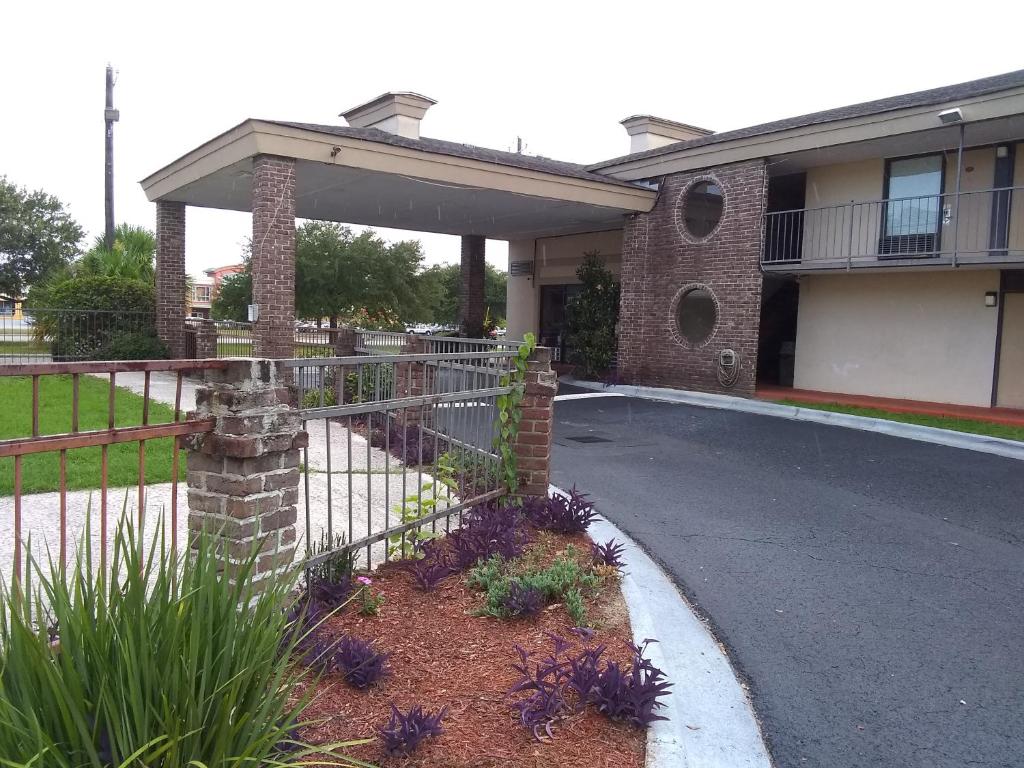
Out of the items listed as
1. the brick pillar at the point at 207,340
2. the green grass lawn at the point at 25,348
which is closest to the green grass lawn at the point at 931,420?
the brick pillar at the point at 207,340

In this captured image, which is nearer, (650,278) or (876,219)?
(876,219)

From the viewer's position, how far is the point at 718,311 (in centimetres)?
1571

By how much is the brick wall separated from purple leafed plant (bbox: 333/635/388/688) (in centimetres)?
1285

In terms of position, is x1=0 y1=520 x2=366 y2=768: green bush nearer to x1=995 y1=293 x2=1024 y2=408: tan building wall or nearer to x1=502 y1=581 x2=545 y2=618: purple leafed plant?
x1=502 y1=581 x2=545 y2=618: purple leafed plant

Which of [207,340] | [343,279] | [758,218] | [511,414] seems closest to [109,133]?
[343,279]

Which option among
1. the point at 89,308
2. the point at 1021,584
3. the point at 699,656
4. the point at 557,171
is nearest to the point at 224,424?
the point at 699,656

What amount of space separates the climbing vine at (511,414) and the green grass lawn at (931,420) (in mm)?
8108

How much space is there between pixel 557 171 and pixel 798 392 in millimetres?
6712

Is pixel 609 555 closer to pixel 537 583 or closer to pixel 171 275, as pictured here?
pixel 537 583

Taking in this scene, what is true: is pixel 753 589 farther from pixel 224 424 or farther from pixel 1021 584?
pixel 224 424

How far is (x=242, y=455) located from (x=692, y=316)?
596 inches

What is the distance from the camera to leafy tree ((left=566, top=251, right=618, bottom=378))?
18.1 meters

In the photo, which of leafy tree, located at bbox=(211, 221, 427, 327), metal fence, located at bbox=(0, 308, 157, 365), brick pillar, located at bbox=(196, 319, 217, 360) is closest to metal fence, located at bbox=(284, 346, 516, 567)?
brick pillar, located at bbox=(196, 319, 217, 360)

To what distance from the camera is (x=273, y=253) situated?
41.1 ft
